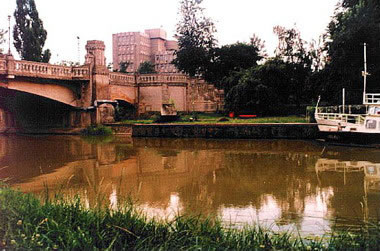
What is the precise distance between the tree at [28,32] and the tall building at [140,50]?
4597cm

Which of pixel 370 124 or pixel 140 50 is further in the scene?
pixel 140 50

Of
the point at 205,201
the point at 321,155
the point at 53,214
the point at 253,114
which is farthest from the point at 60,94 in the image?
the point at 53,214

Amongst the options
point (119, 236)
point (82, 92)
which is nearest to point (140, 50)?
point (82, 92)

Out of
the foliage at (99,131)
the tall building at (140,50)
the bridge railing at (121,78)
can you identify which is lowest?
the foliage at (99,131)

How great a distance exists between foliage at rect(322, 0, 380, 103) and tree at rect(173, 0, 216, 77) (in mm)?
12888

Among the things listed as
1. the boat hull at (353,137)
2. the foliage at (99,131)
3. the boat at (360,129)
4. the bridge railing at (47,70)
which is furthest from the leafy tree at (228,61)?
the boat hull at (353,137)

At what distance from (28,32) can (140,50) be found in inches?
2016

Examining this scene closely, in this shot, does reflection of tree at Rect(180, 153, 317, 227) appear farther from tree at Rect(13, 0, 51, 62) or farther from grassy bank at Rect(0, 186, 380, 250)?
tree at Rect(13, 0, 51, 62)

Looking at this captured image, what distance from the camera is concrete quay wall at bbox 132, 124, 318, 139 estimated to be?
70.1ft

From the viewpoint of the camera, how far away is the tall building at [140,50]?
80.8m

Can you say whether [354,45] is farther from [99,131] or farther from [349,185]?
[99,131]

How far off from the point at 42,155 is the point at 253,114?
18.3 m

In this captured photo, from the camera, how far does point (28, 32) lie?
3066cm

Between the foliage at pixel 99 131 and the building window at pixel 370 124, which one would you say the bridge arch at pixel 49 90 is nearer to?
the foliage at pixel 99 131
